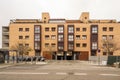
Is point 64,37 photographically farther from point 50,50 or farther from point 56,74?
point 56,74

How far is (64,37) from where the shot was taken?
Answer: 12262 cm

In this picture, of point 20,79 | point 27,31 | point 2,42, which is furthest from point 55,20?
point 20,79

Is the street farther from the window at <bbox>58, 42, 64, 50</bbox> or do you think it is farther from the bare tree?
the window at <bbox>58, 42, 64, 50</bbox>

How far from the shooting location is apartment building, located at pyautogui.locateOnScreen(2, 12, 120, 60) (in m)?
121

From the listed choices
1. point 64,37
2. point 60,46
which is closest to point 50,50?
point 60,46

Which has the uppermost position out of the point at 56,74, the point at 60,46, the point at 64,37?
the point at 64,37

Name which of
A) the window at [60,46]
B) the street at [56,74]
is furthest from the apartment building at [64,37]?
the street at [56,74]

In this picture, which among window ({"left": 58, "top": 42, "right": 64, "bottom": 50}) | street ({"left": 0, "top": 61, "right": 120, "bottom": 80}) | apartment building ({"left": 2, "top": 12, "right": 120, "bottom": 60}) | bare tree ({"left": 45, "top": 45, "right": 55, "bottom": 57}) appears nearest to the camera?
street ({"left": 0, "top": 61, "right": 120, "bottom": 80})

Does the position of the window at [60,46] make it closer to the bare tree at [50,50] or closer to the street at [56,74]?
the bare tree at [50,50]

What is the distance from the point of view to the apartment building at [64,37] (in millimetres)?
121312

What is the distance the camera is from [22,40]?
122 metres

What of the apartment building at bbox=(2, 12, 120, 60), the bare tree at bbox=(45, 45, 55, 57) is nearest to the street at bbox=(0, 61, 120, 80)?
the bare tree at bbox=(45, 45, 55, 57)

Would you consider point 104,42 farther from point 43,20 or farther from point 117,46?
point 43,20

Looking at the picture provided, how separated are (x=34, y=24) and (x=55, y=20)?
1265cm
